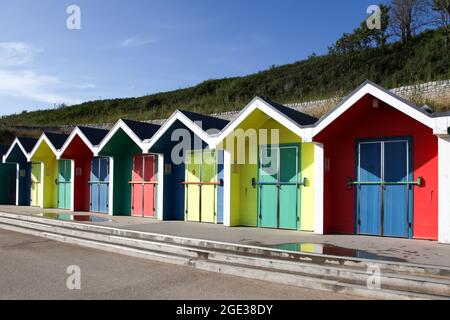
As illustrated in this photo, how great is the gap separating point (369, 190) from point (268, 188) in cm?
305

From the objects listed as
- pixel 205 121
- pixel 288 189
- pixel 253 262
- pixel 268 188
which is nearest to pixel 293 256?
pixel 253 262

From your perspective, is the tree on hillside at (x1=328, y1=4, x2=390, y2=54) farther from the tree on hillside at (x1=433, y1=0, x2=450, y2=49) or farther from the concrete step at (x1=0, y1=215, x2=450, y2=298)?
the concrete step at (x1=0, y1=215, x2=450, y2=298)

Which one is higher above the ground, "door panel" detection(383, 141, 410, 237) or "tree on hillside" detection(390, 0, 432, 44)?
"tree on hillside" detection(390, 0, 432, 44)

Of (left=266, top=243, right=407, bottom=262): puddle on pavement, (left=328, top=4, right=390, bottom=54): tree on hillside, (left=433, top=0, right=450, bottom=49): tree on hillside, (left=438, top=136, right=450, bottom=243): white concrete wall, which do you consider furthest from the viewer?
(left=328, top=4, right=390, bottom=54): tree on hillside

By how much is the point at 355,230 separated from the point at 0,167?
20.2 meters

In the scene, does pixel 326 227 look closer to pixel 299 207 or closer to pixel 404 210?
pixel 299 207

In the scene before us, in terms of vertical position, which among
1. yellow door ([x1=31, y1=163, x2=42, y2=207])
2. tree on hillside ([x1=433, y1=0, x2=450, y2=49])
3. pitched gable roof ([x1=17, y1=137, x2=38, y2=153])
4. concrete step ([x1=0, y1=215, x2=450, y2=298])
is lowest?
concrete step ([x1=0, y1=215, x2=450, y2=298])

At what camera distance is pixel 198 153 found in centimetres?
1467

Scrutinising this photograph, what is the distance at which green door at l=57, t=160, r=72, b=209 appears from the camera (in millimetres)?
20141

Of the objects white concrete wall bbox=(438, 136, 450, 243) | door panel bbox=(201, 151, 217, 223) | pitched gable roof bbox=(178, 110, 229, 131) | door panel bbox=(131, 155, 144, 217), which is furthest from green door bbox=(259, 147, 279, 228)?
door panel bbox=(131, 155, 144, 217)

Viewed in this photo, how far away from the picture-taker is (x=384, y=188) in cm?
1058

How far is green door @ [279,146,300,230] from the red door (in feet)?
18.0
